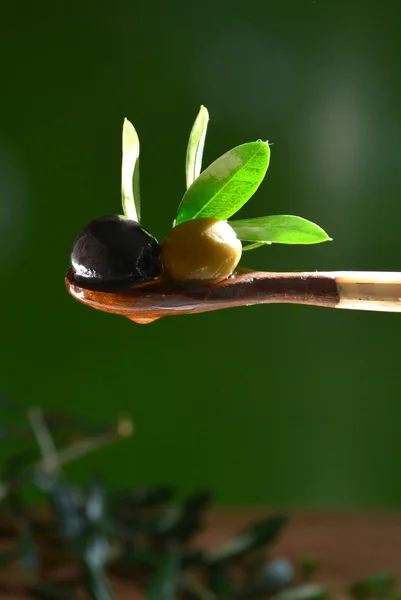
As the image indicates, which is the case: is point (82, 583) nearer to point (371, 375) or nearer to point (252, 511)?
point (252, 511)

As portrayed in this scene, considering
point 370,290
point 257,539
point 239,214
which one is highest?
point 370,290

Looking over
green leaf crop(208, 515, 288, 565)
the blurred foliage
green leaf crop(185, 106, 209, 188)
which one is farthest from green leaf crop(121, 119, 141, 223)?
green leaf crop(208, 515, 288, 565)

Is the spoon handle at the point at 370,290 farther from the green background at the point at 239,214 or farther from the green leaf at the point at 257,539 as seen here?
the green background at the point at 239,214

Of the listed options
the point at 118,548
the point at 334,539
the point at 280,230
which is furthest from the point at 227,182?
the point at 334,539

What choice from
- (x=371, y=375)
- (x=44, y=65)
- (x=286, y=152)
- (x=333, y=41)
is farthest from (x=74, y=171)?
(x=371, y=375)

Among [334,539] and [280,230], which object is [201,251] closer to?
[280,230]

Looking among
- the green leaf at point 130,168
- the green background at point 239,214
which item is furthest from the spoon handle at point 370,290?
the green background at point 239,214
